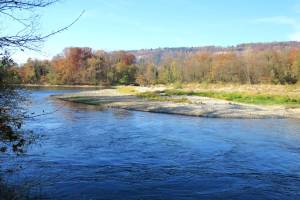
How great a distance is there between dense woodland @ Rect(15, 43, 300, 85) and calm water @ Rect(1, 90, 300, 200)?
244 ft

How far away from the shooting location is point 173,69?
12438cm

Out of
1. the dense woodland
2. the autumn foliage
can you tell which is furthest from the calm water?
the autumn foliage

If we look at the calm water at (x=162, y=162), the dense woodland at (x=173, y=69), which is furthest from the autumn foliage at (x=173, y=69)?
the calm water at (x=162, y=162)

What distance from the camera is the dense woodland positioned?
343 feet

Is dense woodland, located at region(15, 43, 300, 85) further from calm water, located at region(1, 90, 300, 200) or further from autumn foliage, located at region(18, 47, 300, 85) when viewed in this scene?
calm water, located at region(1, 90, 300, 200)

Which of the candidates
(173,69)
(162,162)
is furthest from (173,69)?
(162,162)

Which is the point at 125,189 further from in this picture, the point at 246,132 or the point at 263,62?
the point at 263,62

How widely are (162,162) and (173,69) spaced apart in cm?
10779

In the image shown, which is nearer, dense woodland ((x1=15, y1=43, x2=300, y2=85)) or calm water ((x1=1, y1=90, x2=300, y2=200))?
calm water ((x1=1, y1=90, x2=300, y2=200))

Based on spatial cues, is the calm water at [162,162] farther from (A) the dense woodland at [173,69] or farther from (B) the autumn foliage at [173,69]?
(B) the autumn foliage at [173,69]

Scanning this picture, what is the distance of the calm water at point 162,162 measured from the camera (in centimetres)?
1328

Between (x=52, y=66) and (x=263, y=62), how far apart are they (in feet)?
229

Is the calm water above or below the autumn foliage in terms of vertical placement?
below

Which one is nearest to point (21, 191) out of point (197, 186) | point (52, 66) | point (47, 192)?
point (47, 192)
